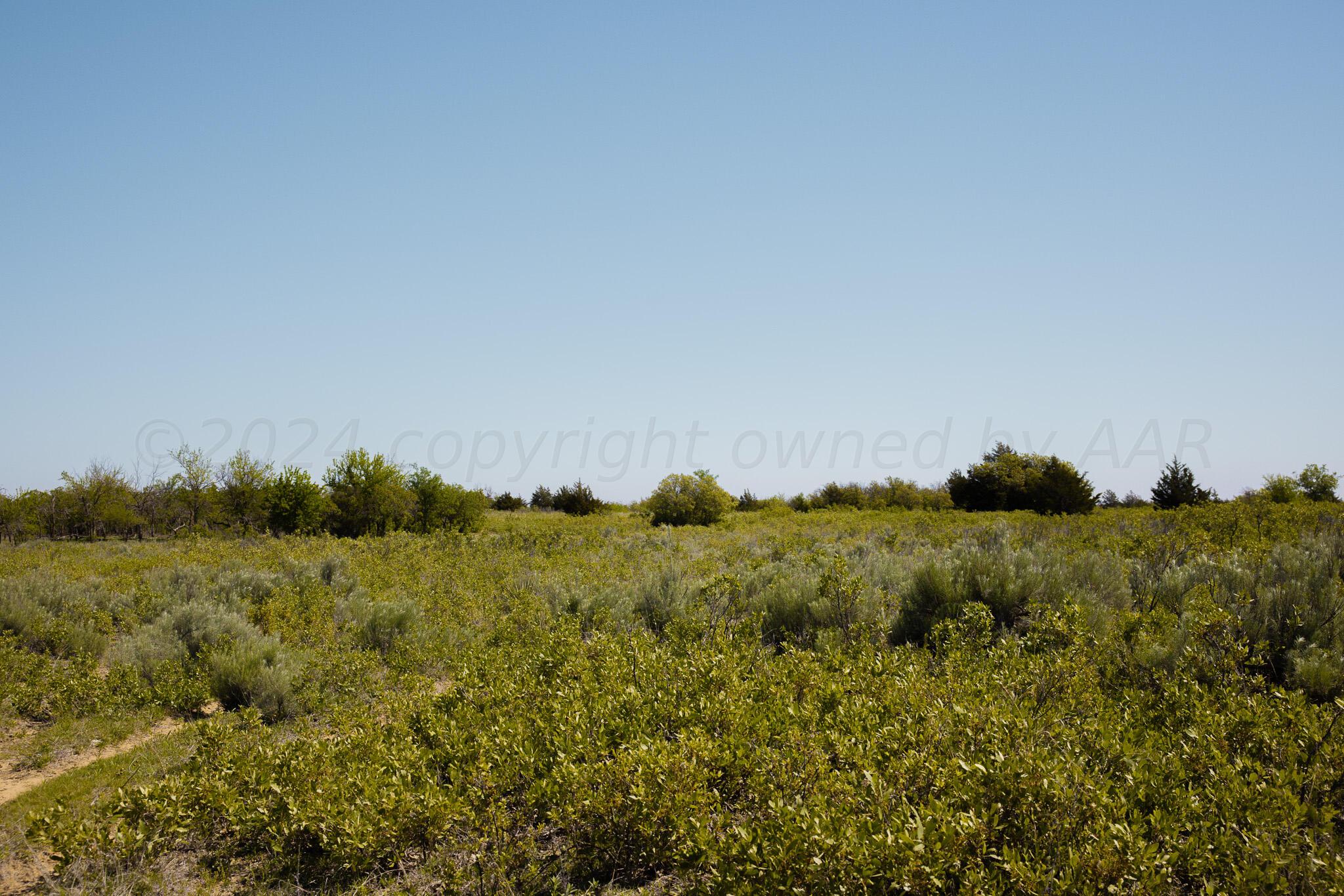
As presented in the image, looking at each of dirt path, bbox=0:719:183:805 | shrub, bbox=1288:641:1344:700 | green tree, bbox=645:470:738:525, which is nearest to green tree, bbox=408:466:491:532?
green tree, bbox=645:470:738:525

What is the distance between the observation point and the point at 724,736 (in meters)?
4.16

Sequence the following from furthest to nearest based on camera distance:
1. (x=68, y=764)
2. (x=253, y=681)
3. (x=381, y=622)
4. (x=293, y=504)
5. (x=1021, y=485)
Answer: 1. (x=1021, y=485)
2. (x=293, y=504)
3. (x=381, y=622)
4. (x=253, y=681)
5. (x=68, y=764)

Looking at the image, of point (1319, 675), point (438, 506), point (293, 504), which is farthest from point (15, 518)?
point (1319, 675)

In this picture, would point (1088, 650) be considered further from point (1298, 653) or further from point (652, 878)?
point (652, 878)

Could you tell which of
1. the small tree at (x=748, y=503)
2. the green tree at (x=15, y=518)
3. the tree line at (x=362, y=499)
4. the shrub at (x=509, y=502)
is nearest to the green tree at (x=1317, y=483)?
the tree line at (x=362, y=499)

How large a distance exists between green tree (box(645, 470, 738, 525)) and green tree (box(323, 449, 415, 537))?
9338 millimetres

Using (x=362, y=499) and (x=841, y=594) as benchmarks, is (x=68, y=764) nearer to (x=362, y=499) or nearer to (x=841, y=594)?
(x=841, y=594)

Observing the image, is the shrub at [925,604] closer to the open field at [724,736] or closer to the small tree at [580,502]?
the open field at [724,736]

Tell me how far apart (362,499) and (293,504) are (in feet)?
7.28

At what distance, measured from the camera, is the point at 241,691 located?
297 inches

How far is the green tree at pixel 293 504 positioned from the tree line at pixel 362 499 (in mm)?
32

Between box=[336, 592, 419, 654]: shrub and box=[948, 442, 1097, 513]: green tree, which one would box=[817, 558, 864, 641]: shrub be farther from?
box=[948, 442, 1097, 513]: green tree

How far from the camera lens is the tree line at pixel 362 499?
24.5m

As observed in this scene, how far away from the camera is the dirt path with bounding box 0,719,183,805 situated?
5.65 meters
